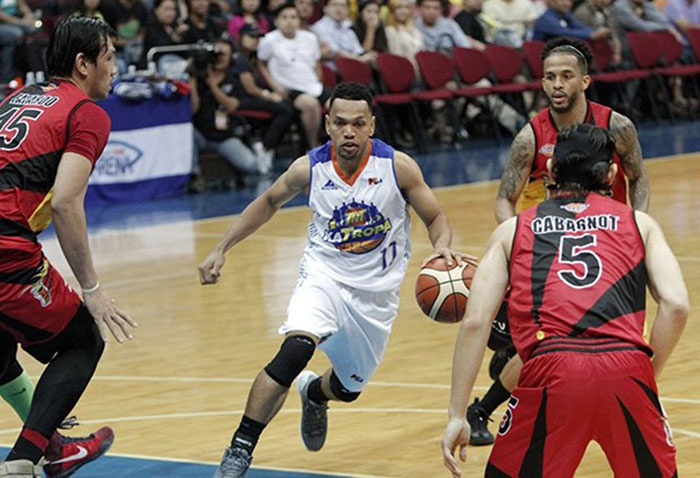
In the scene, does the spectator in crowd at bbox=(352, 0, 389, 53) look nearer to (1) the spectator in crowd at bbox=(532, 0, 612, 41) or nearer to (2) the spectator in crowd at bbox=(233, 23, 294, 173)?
(2) the spectator in crowd at bbox=(233, 23, 294, 173)

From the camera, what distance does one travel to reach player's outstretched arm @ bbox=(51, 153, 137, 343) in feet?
18.2

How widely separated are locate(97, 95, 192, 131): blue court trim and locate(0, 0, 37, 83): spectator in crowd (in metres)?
1.86

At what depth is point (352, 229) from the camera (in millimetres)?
6676

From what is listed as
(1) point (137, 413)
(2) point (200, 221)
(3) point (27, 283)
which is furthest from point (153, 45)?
(3) point (27, 283)

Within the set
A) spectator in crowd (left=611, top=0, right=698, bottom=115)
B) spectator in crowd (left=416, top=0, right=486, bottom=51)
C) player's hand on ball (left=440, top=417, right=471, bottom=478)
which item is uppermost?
player's hand on ball (left=440, top=417, right=471, bottom=478)

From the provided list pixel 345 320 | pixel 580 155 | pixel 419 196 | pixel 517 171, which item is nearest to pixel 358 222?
pixel 419 196

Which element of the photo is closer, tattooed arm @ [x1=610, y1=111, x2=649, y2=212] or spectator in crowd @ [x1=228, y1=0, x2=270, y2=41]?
tattooed arm @ [x1=610, y1=111, x2=649, y2=212]

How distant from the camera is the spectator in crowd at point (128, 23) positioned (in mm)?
17234

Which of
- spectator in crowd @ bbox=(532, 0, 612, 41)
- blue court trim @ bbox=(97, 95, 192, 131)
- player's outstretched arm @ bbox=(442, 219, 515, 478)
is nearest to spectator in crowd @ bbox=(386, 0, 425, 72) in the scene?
spectator in crowd @ bbox=(532, 0, 612, 41)

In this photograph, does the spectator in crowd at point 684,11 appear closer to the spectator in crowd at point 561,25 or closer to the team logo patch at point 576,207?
the spectator in crowd at point 561,25

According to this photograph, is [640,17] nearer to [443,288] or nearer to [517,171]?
[517,171]

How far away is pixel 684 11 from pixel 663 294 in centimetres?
1905

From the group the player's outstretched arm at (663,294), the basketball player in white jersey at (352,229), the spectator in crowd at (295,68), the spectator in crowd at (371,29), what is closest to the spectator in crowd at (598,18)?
the spectator in crowd at (371,29)

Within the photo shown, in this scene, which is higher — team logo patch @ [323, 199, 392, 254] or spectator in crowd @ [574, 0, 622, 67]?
team logo patch @ [323, 199, 392, 254]
